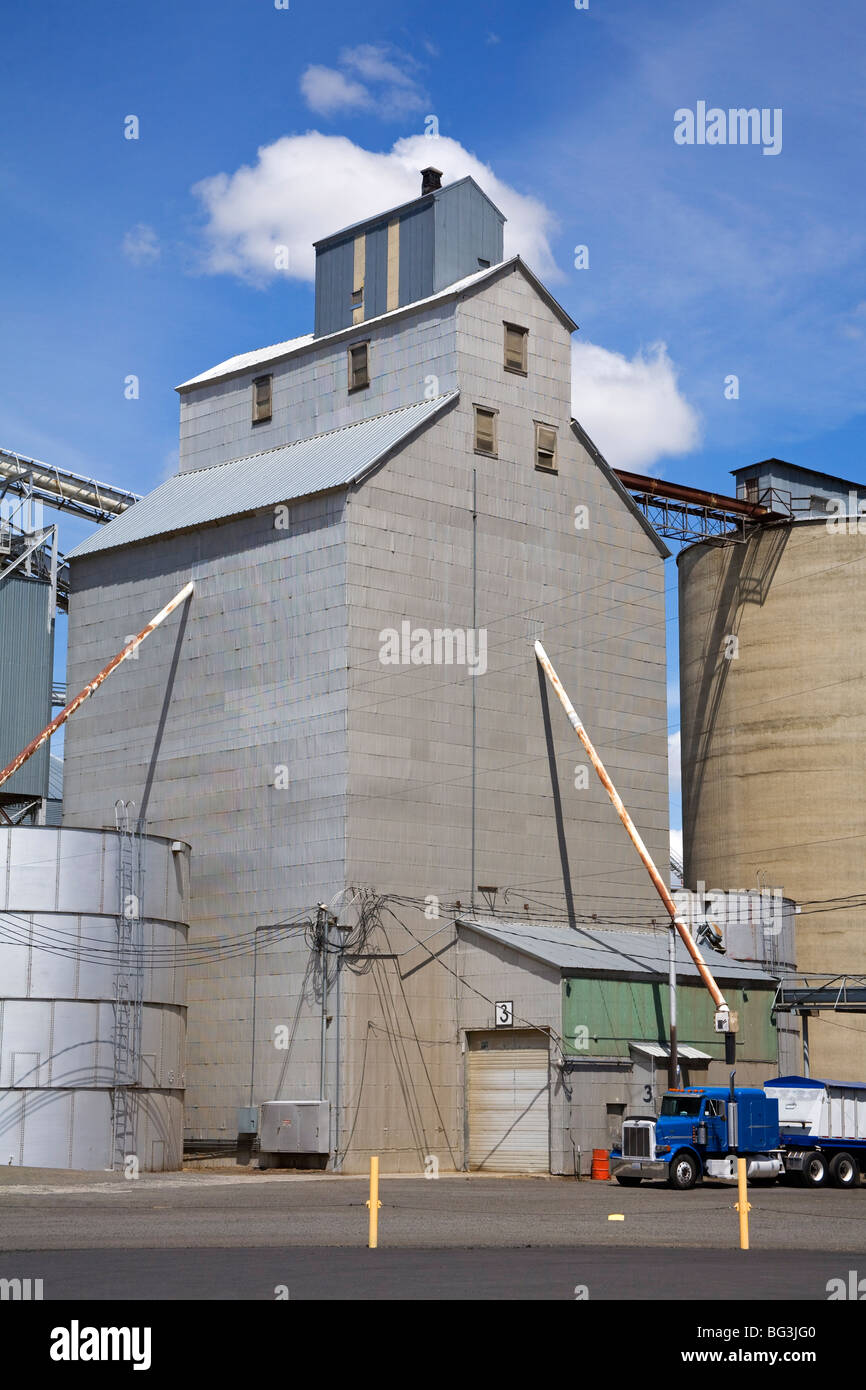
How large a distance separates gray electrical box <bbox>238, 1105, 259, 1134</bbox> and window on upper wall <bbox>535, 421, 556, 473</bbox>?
78.0 feet

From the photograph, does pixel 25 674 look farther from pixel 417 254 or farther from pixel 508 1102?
pixel 508 1102

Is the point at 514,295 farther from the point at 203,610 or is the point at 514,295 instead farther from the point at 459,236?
the point at 203,610

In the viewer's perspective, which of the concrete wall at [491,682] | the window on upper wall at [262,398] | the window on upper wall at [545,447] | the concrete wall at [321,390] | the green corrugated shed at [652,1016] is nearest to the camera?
the green corrugated shed at [652,1016]

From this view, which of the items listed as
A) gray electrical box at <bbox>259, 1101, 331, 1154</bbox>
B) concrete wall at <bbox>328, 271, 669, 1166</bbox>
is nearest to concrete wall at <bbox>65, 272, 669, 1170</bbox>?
concrete wall at <bbox>328, 271, 669, 1166</bbox>

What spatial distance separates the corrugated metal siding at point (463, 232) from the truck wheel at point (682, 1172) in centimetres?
3131

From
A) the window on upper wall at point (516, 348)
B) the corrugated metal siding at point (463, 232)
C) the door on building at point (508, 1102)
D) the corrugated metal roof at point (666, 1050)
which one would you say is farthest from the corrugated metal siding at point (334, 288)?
the corrugated metal roof at point (666, 1050)

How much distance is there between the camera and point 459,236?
5950 centimetres

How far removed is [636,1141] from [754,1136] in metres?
3.62

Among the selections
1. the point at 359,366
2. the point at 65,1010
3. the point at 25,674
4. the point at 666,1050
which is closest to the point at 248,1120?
the point at 65,1010

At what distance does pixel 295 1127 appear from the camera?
4875cm

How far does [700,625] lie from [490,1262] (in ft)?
180

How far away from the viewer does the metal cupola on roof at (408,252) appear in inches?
2315

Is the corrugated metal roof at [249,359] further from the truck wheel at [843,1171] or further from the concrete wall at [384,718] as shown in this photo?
the truck wheel at [843,1171]
